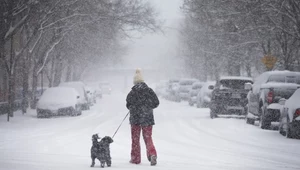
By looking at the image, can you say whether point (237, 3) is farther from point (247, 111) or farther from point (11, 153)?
point (11, 153)

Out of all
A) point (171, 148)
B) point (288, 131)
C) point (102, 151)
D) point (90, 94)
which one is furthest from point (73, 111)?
point (102, 151)

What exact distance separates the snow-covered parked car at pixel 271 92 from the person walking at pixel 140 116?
27.9 ft

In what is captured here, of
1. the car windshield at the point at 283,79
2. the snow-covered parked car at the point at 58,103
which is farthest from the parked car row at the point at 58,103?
the car windshield at the point at 283,79

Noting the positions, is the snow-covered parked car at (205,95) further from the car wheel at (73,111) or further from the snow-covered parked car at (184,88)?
the snow-covered parked car at (184,88)

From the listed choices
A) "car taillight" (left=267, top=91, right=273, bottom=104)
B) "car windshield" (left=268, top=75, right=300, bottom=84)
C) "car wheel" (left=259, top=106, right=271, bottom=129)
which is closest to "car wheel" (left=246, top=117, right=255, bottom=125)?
"car wheel" (left=259, top=106, right=271, bottom=129)

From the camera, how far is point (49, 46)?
32.2m

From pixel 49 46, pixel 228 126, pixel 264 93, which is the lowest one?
pixel 228 126

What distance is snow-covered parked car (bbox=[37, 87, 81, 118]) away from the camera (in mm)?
25797

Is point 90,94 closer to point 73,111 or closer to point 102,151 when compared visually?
point 73,111

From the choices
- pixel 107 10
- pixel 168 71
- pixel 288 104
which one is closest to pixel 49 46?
pixel 107 10

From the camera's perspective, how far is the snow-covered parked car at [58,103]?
25797 millimetres

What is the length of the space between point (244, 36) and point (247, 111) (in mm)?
11126

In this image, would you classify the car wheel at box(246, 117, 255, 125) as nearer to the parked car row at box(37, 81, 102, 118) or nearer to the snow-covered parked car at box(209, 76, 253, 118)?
the snow-covered parked car at box(209, 76, 253, 118)

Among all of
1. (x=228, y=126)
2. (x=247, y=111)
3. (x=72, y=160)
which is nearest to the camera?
(x=72, y=160)
